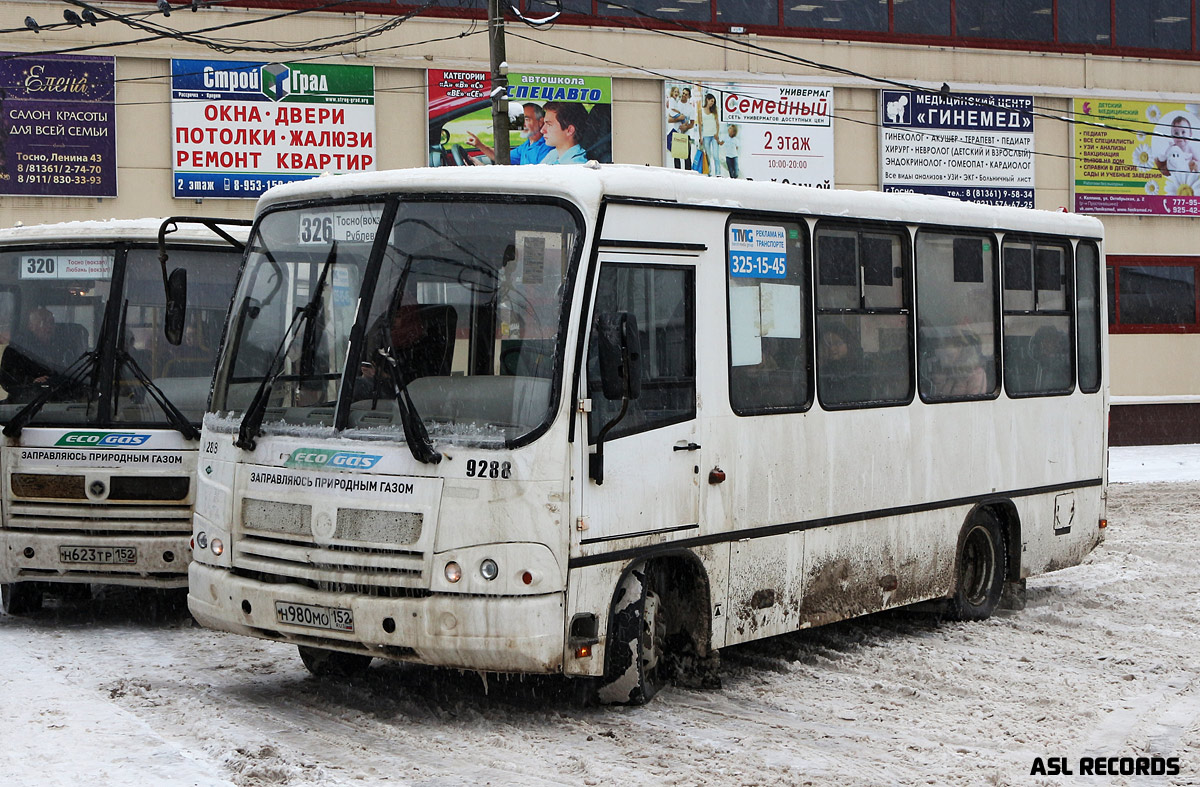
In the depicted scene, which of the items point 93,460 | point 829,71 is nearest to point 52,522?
point 93,460

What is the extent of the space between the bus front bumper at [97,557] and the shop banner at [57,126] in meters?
13.1

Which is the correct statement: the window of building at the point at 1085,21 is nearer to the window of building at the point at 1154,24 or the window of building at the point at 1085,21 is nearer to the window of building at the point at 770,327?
the window of building at the point at 1154,24

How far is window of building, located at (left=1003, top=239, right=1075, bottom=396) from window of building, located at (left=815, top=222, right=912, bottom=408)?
56.4 inches

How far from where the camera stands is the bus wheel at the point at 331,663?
8.44 metres

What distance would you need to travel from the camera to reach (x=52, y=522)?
10.2m

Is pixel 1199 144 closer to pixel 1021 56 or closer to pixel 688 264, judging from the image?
pixel 1021 56

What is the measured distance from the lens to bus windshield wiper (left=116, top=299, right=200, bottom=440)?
10219 mm

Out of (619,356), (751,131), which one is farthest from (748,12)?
(619,356)

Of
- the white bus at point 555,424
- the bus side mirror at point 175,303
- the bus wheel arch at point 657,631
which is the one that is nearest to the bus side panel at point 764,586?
the white bus at point 555,424

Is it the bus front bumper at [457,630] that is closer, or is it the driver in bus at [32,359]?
the bus front bumper at [457,630]

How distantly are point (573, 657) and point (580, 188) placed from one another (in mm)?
2236

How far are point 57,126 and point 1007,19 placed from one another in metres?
16.1

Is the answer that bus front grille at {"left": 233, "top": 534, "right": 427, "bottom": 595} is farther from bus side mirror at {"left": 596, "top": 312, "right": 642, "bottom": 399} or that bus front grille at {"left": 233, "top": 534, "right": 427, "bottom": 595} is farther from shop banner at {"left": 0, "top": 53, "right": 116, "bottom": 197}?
shop banner at {"left": 0, "top": 53, "right": 116, "bottom": 197}

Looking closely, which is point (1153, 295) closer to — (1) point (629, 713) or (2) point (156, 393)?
(2) point (156, 393)
